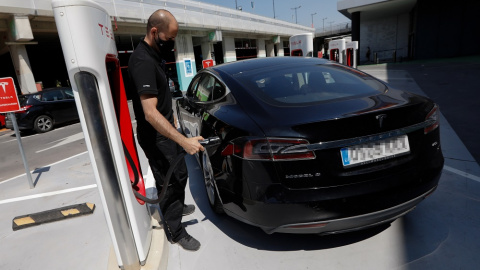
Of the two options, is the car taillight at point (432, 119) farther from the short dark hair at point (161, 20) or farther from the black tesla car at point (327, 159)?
the short dark hair at point (161, 20)

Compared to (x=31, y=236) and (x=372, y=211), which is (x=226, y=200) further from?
(x=31, y=236)

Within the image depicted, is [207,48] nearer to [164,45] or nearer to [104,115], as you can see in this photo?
[164,45]

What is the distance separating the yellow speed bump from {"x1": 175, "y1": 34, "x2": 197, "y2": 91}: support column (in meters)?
19.2

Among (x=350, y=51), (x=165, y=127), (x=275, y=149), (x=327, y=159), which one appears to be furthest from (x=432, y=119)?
(x=350, y=51)

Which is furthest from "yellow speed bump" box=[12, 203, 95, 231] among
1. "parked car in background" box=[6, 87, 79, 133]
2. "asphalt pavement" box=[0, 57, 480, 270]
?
"parked car in background" box=[6, 87, 79, 133]

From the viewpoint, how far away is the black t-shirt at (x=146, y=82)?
6.89 feet

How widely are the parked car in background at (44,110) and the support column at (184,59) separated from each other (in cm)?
1137

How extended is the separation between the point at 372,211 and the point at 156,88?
5.68ft

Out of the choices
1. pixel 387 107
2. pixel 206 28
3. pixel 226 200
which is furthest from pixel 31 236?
pixel 206 28

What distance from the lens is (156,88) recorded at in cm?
213

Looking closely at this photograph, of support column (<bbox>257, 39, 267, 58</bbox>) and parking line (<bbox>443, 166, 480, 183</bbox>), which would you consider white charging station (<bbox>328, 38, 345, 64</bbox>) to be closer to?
parking line (<bbox>443, 166, 480, 183</bbox>)

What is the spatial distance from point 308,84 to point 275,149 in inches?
40.5

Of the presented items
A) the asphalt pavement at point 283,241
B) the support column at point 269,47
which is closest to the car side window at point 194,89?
the asphalt pavement at point 283,241

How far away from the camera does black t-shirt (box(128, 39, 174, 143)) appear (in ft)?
6.89
